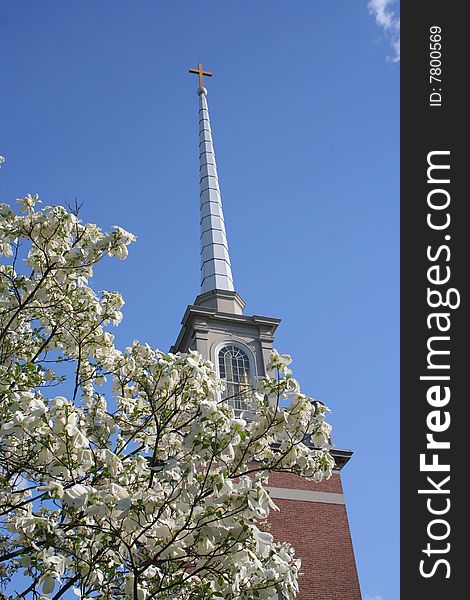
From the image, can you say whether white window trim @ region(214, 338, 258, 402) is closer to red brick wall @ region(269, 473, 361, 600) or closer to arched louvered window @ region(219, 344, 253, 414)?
arched louvered window @ region(219, 344, 253, 414)

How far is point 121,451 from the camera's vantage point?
9.13 meters

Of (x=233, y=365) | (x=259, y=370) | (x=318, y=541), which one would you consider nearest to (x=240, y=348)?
(x=233, y=365)

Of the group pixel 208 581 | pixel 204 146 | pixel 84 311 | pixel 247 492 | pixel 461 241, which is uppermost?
pixel 204 146

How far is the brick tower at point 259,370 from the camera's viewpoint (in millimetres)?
17672

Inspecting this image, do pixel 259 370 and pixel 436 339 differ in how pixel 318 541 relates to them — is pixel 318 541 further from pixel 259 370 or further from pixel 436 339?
pixel 436 339

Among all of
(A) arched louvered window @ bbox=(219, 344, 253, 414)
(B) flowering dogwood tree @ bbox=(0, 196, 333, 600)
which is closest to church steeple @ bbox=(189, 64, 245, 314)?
(A) arched louvered window @ bbox=(219, 344, 253, 414)

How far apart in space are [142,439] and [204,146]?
22.0 m

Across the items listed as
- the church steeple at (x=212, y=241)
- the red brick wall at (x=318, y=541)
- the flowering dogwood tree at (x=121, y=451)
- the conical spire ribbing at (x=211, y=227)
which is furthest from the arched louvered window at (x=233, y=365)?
the flowering dogwood tree at (x=121, y=451)

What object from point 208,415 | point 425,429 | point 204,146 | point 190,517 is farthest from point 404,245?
point 204,146

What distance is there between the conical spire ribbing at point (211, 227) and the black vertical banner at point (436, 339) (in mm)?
14474

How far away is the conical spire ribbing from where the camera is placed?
24.4 meters

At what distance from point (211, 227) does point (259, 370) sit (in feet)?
23.9

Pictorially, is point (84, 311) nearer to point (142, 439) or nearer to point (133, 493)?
point (142, 439)

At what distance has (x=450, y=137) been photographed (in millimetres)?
9680
